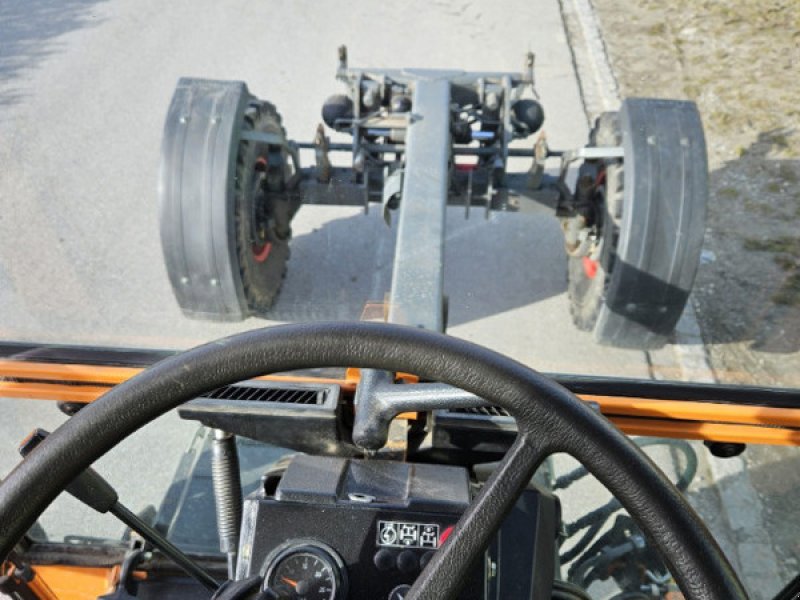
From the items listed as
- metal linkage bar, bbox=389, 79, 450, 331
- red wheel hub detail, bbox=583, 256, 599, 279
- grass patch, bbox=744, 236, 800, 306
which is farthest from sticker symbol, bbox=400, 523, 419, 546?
grass patch, bbox=744, 236, 800, 306

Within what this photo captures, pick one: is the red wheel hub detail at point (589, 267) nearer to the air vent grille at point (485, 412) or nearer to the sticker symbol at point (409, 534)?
the air vent grille at point (485, 412)

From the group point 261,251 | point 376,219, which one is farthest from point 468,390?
point 376,219

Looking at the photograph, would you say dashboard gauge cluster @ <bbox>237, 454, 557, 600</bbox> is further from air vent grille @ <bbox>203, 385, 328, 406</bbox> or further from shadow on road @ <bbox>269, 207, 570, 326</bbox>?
shadow on road @ <bbox>269, 207, 570, 326</bbox>

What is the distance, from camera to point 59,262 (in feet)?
12.3

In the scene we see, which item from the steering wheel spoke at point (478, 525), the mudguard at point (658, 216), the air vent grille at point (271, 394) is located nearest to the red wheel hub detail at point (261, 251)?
the mudguard at point (658, 216)

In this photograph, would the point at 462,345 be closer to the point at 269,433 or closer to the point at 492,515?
the point at 492,515

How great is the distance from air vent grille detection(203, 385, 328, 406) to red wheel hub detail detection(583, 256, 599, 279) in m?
2.18

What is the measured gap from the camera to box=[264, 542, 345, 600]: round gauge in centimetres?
116

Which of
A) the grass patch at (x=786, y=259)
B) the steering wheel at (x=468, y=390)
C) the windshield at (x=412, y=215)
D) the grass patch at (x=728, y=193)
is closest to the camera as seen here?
the steering wheel at (x=468, y=390)

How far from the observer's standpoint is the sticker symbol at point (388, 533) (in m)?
1.23

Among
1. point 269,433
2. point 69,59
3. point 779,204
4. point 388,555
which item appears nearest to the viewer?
point 388,555

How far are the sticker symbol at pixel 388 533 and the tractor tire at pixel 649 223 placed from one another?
1.96 meters

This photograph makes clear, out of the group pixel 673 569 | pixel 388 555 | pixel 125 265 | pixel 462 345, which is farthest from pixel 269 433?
pixel 125 265

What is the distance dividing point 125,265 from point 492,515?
3183 millimetres
